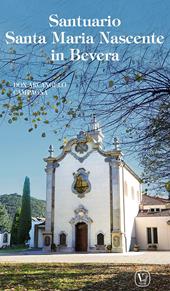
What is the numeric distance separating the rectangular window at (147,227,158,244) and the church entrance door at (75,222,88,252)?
6.93m

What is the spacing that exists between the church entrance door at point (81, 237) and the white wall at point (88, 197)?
0.63 metres

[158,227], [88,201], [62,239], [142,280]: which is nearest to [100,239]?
[88,201]

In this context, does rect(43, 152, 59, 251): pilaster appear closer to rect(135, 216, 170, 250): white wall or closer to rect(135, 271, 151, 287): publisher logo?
rect(135, 216, 170, 250): white wall

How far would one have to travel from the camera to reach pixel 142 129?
27.4ft

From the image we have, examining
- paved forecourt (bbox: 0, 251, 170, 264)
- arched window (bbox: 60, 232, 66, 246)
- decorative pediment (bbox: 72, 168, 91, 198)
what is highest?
decorative pediment (bbox: 72, 168, 91, 198)

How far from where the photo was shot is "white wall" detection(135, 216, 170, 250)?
3359 centimetres

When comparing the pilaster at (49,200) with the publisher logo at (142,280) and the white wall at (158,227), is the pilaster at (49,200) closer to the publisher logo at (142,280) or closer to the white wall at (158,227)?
the white wall at (158,227)

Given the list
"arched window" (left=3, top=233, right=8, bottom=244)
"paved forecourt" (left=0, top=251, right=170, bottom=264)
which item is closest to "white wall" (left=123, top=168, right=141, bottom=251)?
"paved forecourt" (left=0, top=251, right=170, bottom=264)

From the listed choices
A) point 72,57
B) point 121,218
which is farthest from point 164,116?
point 121,218

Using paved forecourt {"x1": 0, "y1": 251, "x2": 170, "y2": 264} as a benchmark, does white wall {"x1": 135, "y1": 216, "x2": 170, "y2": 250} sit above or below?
above

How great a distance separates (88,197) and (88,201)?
0.36 metres

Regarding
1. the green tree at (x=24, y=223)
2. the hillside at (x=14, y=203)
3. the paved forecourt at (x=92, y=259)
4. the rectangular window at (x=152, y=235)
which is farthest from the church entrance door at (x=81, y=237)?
the hillside at (x=14, y=203)

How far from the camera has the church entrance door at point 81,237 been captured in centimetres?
3125

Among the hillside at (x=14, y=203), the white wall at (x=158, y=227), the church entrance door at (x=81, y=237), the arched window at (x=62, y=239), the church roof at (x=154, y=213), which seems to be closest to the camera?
the church entrance door at (x=81, y=237)
